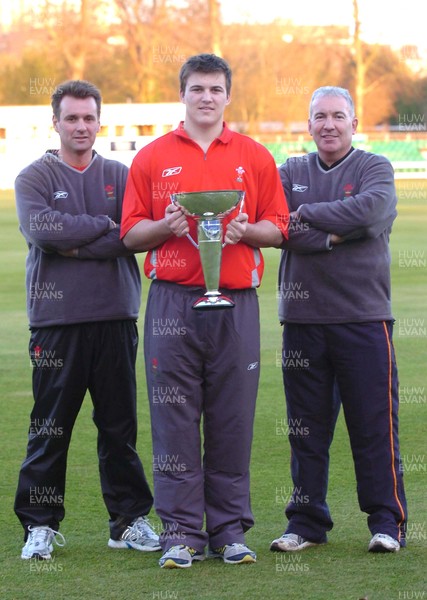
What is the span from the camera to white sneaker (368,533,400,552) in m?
4.57

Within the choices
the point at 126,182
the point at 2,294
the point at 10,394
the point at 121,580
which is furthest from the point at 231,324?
the point at 2,294

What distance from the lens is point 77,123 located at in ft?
15.2

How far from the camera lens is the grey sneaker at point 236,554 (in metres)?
4.46

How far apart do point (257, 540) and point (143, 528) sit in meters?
0.49

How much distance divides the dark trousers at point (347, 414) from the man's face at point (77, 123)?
113cm

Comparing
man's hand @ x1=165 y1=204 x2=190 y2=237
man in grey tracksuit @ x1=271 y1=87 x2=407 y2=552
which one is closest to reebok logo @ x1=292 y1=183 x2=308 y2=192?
man in grey tracksuit @ x1=271 y1=87 x2=407 y2=552

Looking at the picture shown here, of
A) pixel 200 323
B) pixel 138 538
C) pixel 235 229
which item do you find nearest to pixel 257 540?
pixel 138 538

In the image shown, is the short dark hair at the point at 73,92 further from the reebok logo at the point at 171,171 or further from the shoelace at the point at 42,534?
the shoelace at the point at 42,534

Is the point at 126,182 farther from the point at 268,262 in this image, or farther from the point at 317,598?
the point at 268,262

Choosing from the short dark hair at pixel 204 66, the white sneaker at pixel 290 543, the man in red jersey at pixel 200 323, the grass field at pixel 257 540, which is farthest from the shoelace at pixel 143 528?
the short dark hair at pixel 204 66

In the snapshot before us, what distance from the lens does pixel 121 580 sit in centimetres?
429

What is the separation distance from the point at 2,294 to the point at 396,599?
1044 cm

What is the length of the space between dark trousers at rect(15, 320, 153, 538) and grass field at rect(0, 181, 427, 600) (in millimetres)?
201

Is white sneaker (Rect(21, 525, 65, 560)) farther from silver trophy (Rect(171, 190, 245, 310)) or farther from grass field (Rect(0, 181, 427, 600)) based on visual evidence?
silver trophy (Rect(171, 190, 245, 310))
